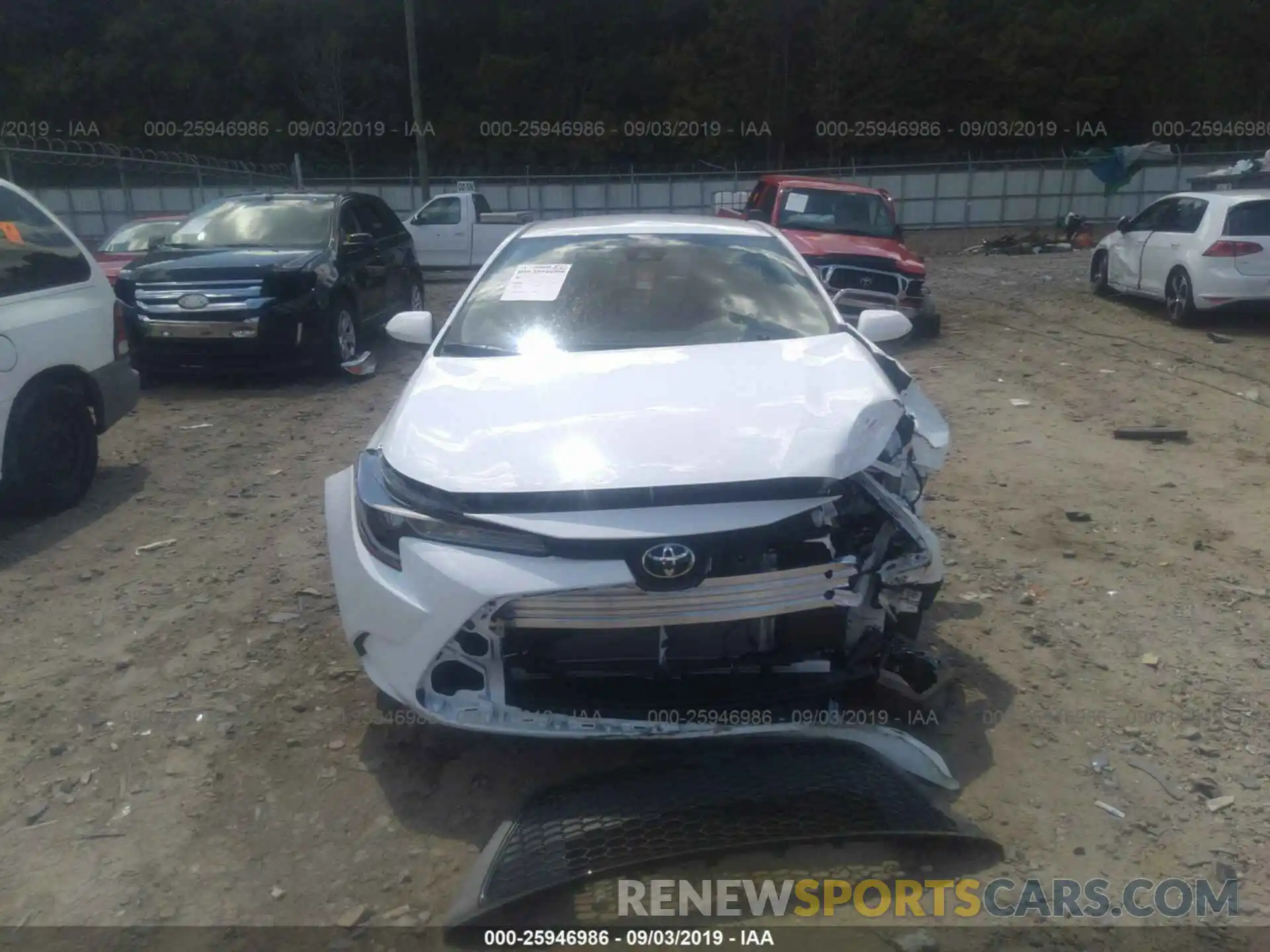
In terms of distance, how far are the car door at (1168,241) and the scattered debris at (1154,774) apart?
10.1 meters

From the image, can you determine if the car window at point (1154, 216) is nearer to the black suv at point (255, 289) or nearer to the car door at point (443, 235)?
the black suv at point (255, 289)

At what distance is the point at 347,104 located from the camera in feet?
154

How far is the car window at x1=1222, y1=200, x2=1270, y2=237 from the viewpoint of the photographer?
11016mm

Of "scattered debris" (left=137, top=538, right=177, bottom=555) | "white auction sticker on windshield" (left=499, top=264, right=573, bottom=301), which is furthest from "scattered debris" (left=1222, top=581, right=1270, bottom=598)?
"scattered debris" (left=137, top=538, right=177, bottom=555)

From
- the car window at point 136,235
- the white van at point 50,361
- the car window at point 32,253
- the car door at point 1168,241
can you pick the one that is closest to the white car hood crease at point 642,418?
the white van at point 50,361

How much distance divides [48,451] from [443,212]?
51.8 ft

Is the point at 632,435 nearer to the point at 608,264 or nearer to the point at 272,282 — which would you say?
the point at 608,264

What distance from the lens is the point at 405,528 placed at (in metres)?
2.93

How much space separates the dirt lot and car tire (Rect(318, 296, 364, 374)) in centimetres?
219

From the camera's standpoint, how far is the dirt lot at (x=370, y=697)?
278 centimetres

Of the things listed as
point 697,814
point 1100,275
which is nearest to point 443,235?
point 1100,275

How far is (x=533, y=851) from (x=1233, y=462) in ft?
18.3

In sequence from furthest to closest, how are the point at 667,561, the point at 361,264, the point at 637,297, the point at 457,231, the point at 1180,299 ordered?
the point at 457,231, the point at 1180,299, the point at 361,264, the point at 637,297, the point at 667,561

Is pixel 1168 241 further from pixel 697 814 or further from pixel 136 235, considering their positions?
pixel 136 235
